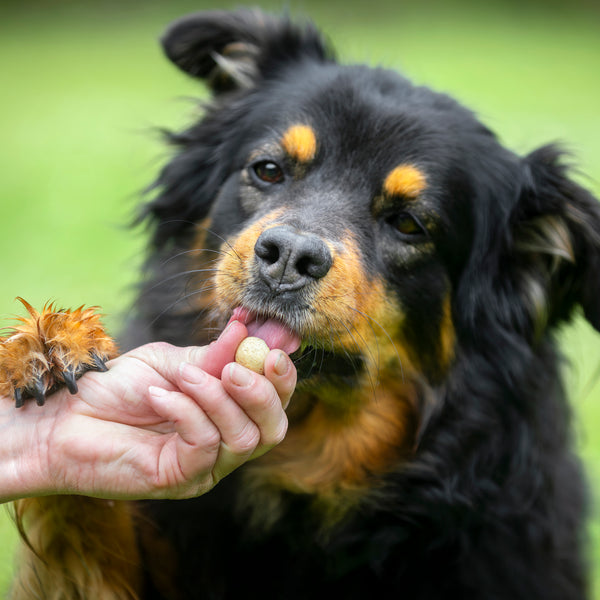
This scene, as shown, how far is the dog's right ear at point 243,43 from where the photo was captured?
11.3 ft

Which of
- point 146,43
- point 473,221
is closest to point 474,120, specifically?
point 473,221

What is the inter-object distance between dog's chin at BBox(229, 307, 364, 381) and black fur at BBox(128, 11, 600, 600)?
0.14ft

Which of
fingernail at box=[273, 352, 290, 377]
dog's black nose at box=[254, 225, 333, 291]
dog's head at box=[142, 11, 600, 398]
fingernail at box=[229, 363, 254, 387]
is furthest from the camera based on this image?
dog's head at box=[142, 11, 600, 398]

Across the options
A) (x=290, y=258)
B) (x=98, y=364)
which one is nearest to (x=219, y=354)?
(x=98, y=364)

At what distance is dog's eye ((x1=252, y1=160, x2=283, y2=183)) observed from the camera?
10.0ft

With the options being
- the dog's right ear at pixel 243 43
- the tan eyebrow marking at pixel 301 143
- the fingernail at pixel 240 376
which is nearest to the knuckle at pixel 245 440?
the fingernail at pixel 240 376

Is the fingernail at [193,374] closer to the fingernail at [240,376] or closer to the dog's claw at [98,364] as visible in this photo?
the fingernail at [240,376]

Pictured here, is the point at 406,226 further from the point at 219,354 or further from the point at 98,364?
the point at 98,364

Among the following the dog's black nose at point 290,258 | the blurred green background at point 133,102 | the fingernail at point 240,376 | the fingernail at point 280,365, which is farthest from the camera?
the blurred green background at point 133,102

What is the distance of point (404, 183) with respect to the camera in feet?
9.50

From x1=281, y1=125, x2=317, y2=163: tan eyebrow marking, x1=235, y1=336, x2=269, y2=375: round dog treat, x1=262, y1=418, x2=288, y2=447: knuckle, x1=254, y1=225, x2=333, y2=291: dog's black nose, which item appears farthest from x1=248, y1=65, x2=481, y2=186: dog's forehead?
x1=262, y1=418, x2=288, y2=447: knuckle

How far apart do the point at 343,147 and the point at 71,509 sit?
163 cm

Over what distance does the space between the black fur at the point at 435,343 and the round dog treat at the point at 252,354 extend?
605 millimetres

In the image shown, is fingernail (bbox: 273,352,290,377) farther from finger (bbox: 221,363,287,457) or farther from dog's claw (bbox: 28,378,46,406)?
dog's claw (bbox: 28,378,46,406)
